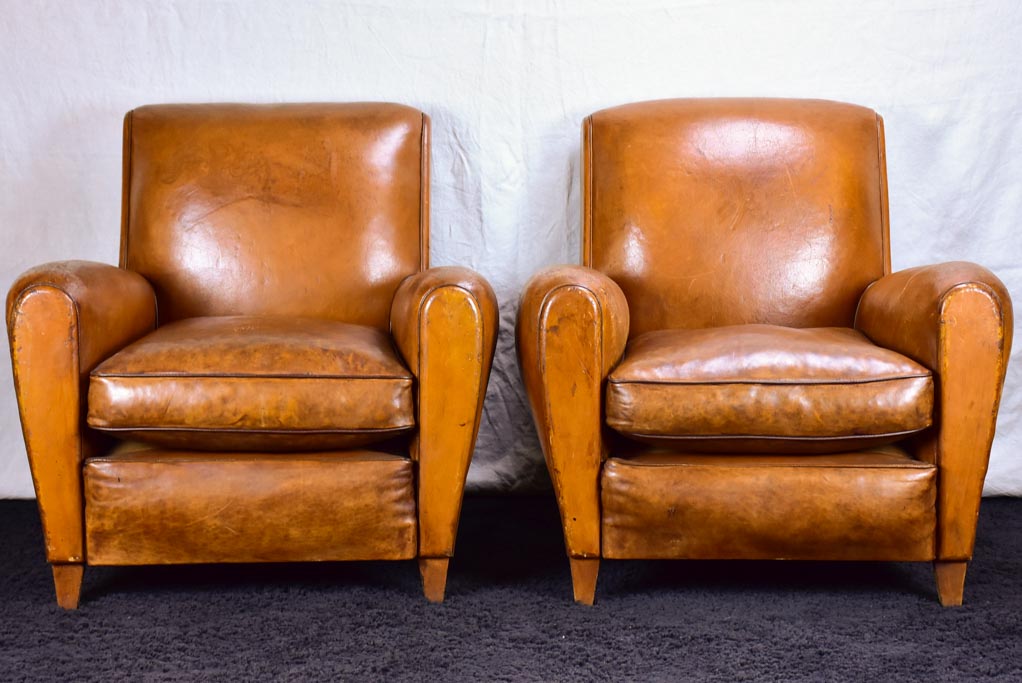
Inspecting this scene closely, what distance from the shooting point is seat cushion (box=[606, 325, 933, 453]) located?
5.38ft

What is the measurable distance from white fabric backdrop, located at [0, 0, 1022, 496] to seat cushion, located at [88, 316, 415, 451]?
93 cm

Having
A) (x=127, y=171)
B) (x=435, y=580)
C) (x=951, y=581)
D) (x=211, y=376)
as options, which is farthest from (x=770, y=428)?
(x=127, y=171)

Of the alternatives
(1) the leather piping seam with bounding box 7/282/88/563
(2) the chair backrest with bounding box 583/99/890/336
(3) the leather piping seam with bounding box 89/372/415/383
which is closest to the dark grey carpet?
(1) the leather piping seam with bounding box 7/282/88/563

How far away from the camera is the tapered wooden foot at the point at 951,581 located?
170cm

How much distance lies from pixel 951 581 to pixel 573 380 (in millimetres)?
771

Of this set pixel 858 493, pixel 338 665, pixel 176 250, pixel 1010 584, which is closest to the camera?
pixel 338 665

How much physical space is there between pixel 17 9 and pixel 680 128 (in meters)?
1.73

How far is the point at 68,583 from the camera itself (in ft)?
5.59

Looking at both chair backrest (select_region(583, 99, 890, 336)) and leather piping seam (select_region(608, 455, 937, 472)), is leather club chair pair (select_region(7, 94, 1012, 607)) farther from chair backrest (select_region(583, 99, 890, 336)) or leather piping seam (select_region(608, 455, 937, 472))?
chair backrest (select_region(583, 99, 890, 336))

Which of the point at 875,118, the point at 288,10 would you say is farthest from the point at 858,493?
the point at 288,10

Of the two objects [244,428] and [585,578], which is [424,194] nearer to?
[244,428]

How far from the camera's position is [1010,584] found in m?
1.80

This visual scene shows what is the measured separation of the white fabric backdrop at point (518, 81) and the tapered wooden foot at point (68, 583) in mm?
952

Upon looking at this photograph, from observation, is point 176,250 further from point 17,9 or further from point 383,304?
point 17,9
